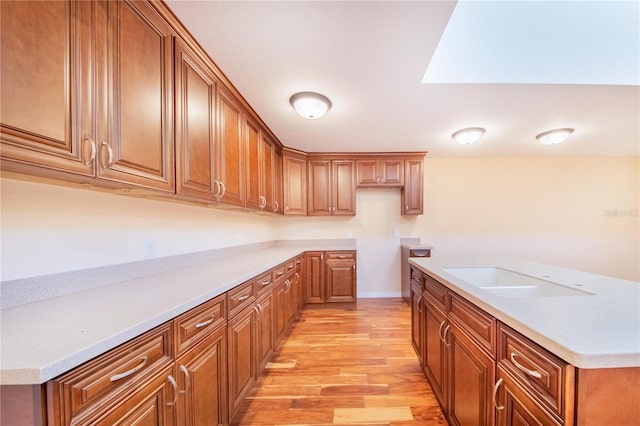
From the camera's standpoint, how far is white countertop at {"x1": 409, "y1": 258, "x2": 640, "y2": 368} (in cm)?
63

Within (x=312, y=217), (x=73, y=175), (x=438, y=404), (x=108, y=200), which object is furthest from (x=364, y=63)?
(x=312, y=217)

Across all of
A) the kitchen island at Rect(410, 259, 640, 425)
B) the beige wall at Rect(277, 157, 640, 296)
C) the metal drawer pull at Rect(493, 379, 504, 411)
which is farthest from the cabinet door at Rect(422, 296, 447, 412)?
the beige wall at Rect(277, 157, 640, 296)

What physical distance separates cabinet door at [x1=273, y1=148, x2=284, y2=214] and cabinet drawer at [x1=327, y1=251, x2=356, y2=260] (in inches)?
38.7

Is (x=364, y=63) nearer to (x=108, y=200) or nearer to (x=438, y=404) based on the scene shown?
(x=108, y=200)

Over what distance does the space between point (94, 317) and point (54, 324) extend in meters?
0.10

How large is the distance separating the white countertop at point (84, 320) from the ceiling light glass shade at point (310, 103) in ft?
4.94

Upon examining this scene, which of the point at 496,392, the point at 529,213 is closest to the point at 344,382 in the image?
the point at 496,392

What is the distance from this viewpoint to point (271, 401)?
1.70 meters

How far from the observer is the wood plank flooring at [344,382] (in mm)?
1561

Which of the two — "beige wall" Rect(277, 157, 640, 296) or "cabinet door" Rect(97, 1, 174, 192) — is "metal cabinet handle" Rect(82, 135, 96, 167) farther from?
"beige wall" Rect(277, 157, 640, 296)

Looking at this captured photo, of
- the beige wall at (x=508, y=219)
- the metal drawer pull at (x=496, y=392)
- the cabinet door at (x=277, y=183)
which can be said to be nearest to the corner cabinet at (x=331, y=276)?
the beige wall at (x=508, y=219)

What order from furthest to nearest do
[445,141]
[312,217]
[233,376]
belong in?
[312,217], [445,141], [233,376]

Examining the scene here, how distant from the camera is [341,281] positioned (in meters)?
3.56

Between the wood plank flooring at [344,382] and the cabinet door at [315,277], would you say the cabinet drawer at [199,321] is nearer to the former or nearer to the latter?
the wood plank flooring at [344,382]
